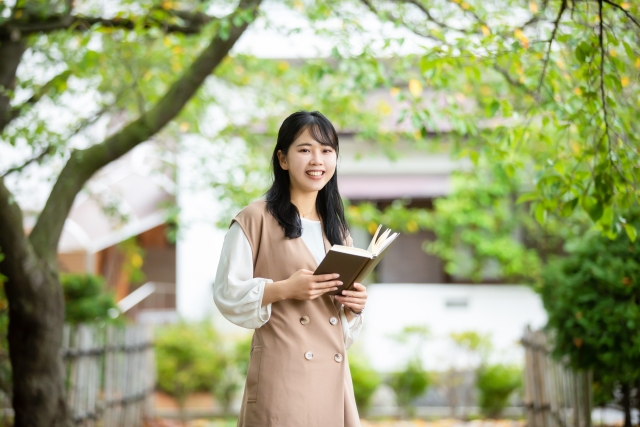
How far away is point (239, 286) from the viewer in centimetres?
226

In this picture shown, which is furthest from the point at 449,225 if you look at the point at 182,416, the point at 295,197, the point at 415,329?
the point at 295,197

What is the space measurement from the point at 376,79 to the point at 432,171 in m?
7.22

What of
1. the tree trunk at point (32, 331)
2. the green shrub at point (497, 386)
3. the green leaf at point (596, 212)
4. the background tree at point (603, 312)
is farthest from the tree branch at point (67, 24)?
the green shrub at point (497, 386)

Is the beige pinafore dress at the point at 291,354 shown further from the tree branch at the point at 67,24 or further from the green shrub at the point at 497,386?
the green shrub at the point at 497,386

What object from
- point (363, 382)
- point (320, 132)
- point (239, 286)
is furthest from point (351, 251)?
point (363, 382)

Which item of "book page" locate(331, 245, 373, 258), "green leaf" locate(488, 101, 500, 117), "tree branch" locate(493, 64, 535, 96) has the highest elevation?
"tree branch" locate(493, 64, 535, 96)

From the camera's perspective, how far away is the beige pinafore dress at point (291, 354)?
90.3 inches

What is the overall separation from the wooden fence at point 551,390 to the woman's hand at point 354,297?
2846mm

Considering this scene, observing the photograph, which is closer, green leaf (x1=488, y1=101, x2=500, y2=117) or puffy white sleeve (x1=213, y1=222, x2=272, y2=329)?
puffy white sleeve (x1=213, y1=222, x2=272, y2=329)

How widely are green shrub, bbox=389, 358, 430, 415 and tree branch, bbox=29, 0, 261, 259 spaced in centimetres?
515

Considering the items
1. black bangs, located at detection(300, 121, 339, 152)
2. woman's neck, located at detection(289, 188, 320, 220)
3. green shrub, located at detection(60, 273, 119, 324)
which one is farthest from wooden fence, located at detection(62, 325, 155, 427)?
black bangs, located at detection(300, 121, 339, 152)

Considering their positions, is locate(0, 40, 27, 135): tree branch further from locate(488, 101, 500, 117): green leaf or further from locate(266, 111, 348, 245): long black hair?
locate(488, 101, 500, 117): green leaf

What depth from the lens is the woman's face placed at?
242 cm

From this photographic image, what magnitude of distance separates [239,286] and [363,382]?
6474 mm
